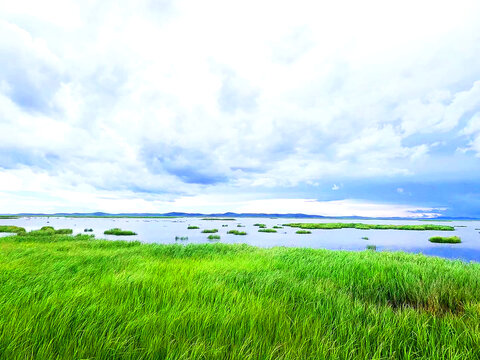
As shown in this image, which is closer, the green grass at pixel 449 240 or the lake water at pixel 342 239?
the lake water at pixel 342 239

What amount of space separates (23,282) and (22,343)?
371 centimetres

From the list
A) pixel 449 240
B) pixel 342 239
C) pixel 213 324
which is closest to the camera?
pixel 213 324

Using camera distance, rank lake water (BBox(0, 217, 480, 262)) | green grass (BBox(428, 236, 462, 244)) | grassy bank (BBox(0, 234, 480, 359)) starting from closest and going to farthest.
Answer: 1. grassy bank (BBox(0, 234, 480, 359))
2. lake water (BBox(0, 217, 480, 262))
3. green grass (BBox(428, 236, 462, 244))

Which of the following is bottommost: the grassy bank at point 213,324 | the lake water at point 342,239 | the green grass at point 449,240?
the lake water at point 342,239

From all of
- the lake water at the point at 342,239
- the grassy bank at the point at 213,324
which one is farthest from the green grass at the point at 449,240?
the grassy bank at the point at 213,324

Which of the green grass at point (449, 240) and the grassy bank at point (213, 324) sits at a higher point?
the grassy bank at point (213, 324)

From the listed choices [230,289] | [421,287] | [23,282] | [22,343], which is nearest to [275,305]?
[230,289]

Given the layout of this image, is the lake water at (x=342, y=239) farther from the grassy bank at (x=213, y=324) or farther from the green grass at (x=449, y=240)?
the grassy bank at (x=213, y=324)

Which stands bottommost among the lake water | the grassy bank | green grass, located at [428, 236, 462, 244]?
the lake water

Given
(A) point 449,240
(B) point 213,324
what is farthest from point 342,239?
(B) point 213,324

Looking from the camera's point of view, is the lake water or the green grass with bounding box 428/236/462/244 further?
the green grass with bounding box 428/236/462/244

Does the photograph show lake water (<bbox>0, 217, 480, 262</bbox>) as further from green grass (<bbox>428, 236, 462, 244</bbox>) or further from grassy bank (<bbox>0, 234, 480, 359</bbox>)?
grassy bank (<bbox>0, 234, 480, 359</bbox>)

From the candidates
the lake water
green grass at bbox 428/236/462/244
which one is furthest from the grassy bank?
green grass at bbox 428/236/462/244

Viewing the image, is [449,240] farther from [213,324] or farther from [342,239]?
[213,324]
